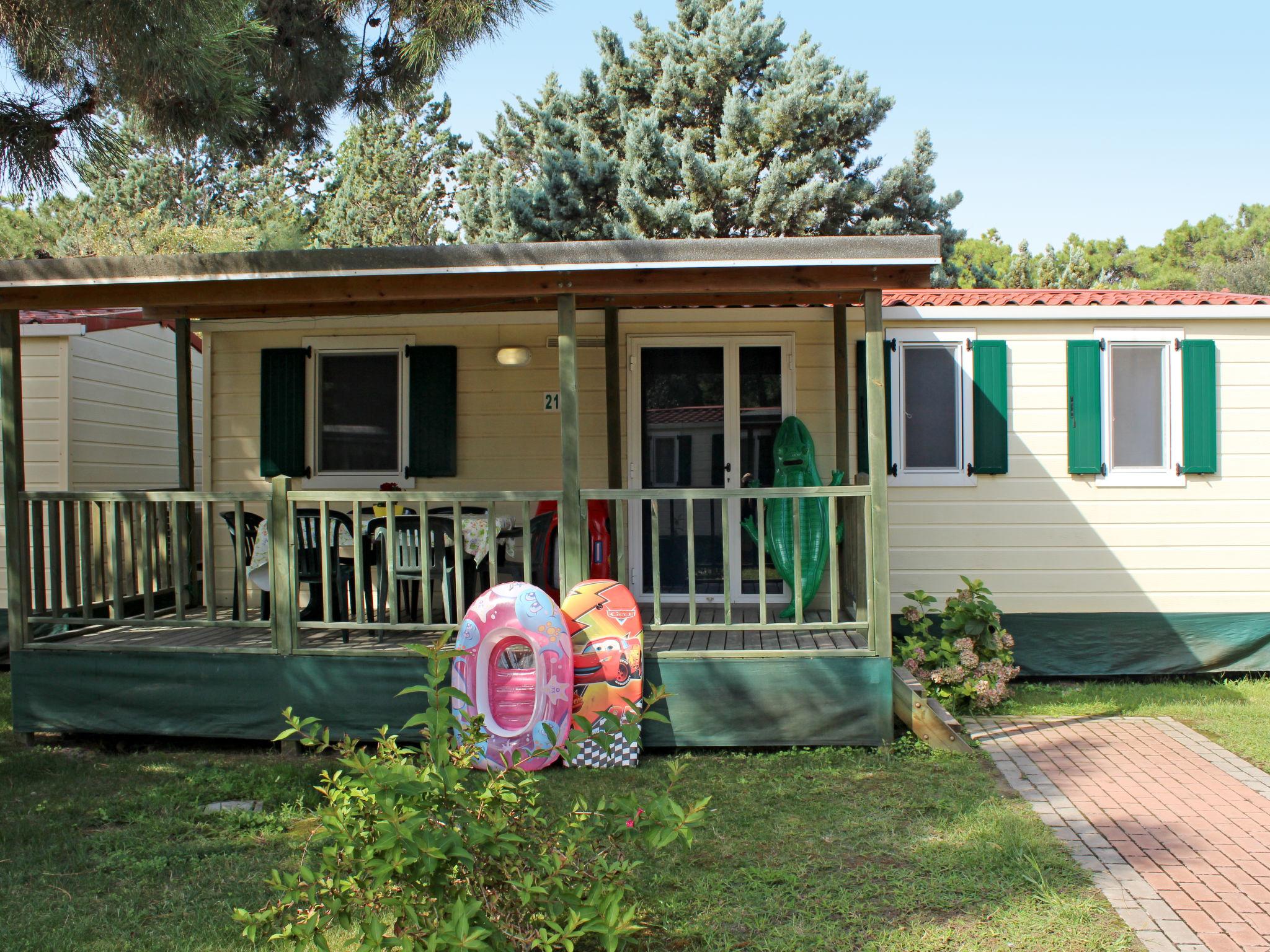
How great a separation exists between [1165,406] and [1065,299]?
0.98 m

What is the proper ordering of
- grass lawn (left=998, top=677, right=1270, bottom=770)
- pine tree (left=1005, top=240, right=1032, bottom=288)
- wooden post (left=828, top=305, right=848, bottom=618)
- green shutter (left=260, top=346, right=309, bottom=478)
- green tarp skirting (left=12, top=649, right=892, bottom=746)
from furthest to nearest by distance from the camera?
pine tree (left=1005, top=240, right=1032, bottom=288) → green shutter (left=260, top=346, right=309, bottom=478) → wooden post (left=828, top=305, right=848, bottom=618) → grass lawn (left=998, top=677, right=1270, bottom=770) → green tarp skirting (left=12, top=649, right=892, bottom=746)

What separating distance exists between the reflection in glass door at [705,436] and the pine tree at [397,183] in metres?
19.0

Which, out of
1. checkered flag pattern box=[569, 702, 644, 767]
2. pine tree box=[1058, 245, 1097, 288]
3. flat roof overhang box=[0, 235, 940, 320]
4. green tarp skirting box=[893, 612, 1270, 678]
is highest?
pine tree box=[1058, 245, 1097, 288]

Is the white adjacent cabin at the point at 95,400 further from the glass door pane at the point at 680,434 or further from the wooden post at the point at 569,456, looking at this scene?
the wooden post at the point at 569,456

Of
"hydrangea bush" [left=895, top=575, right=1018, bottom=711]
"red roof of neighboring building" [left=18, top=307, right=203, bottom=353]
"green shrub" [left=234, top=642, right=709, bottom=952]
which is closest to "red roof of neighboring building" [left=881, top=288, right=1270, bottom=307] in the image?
"hydrangea bush" [left=895, top=575, right=1018, bottom=711]

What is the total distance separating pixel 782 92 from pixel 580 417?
13.1m

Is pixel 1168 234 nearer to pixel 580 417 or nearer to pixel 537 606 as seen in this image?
pixel 580 417

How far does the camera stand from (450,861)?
263 centimetres

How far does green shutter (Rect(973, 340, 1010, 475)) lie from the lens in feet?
22.2

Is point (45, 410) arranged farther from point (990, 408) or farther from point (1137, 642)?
point (1137, 642)

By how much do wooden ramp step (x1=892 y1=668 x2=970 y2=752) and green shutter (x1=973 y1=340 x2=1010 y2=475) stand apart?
1936mm

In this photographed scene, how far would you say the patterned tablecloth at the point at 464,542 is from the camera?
573 cm

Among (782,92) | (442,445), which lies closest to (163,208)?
(782,92)

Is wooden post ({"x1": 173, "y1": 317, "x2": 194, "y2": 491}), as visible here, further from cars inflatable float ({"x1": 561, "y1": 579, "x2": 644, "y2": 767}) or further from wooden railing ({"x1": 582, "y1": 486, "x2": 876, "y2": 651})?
cars inflatable float ({"x1": 561, "y1": 579, "x2": 644, "y2": 767})
